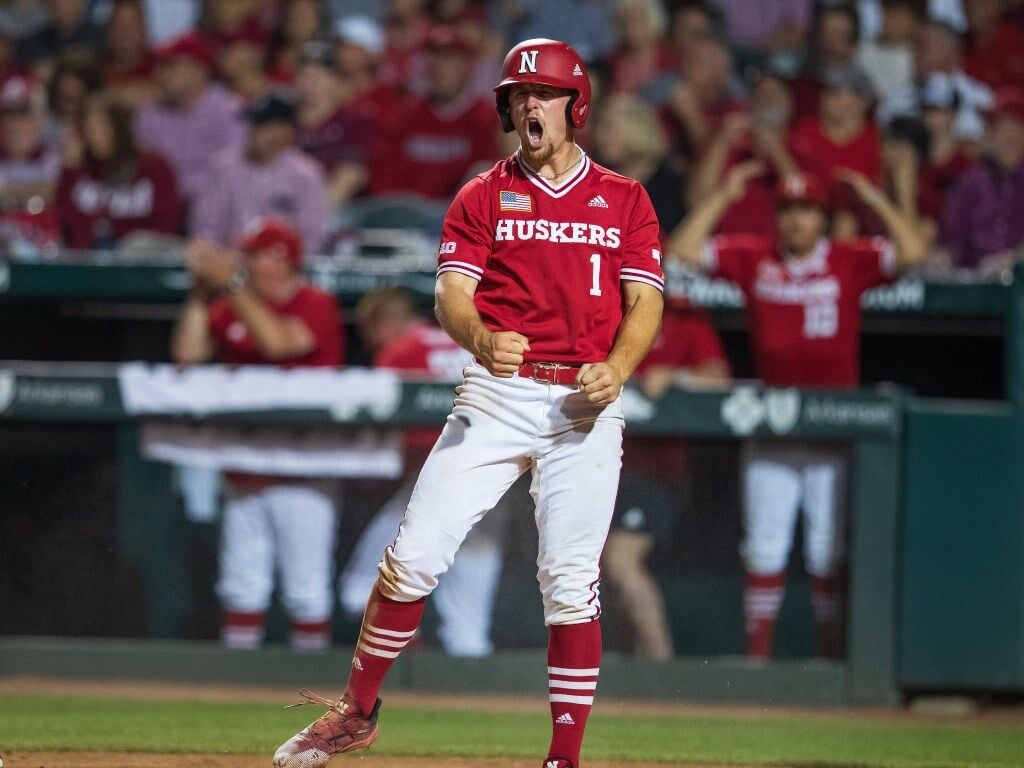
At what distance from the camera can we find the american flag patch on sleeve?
11.3 feet

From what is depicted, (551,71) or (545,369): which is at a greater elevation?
(551,71)

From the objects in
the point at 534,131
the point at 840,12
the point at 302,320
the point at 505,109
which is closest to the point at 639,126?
the point at 840,12

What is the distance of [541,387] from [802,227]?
2.85 meters

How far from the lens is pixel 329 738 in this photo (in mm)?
3432

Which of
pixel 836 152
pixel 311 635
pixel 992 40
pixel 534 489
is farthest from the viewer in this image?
pixel 992 40

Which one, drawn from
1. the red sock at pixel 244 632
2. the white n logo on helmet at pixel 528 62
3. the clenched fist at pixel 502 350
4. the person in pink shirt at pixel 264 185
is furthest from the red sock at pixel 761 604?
the person in pink shirt at pixel 264 185

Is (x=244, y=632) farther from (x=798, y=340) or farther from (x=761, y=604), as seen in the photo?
(x=798, y=340)

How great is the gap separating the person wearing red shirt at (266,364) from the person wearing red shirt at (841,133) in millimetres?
2842

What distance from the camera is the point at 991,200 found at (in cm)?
712

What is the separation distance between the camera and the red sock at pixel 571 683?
3393mm

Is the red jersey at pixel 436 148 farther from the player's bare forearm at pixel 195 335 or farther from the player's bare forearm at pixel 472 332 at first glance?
the player's bare forearm at pixel 472 332

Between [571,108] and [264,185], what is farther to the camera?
[264,185]

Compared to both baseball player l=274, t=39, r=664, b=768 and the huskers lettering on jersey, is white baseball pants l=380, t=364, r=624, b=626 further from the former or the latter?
the huskers lettering on jersey

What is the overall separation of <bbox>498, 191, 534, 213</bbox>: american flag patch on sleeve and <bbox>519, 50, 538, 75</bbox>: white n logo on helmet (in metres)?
0.29
